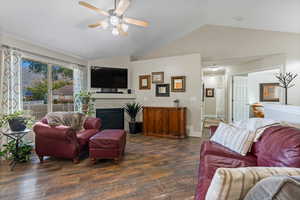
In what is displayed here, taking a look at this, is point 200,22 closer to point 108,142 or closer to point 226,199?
point 108,142

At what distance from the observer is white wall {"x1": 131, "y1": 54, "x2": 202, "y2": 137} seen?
15.9 feet

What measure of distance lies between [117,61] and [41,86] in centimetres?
247

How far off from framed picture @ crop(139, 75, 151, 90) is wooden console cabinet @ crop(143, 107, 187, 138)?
32.6 inches

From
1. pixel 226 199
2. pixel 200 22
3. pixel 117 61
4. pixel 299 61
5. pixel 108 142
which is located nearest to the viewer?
pixel 226 199

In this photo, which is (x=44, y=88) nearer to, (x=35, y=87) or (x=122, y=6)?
(x=35, y=87)

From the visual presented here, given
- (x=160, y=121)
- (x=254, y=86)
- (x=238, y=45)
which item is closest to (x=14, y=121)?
(x=160, y=121)

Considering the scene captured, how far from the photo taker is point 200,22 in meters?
4.78

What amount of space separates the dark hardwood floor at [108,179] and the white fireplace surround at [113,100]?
2.40 m

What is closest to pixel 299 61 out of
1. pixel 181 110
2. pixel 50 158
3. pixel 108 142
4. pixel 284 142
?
pixel 181 110

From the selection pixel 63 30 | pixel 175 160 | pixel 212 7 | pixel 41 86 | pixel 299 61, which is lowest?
pixel 175 160

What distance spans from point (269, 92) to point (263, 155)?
259 inches

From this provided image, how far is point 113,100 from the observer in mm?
5426

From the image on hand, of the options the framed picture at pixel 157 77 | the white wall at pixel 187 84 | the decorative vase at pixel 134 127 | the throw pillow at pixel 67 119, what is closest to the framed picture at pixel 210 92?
the white wall at pixel 187 84

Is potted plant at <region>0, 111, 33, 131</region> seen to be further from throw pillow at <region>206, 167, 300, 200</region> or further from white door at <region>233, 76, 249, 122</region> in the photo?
white door at <region>233, 76, 249, 122</region>
